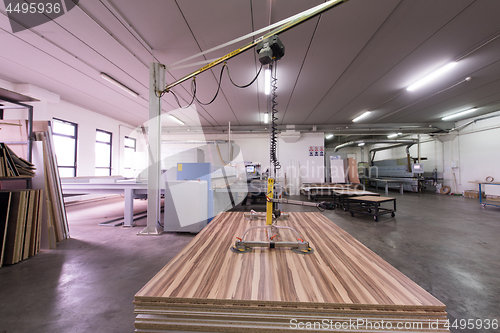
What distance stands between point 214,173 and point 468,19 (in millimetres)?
4753

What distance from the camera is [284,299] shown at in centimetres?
69

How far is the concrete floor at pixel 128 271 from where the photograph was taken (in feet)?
4.81

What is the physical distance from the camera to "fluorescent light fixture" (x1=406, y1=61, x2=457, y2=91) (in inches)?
147

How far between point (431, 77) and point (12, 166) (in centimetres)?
771

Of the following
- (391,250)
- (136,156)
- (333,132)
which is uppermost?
(333,132)

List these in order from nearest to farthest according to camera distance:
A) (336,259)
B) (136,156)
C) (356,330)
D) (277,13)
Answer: (356,330) < (336,259) < (277,13) < (136,156)

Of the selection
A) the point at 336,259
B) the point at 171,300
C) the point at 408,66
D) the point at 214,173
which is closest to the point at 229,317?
the point at 171,300

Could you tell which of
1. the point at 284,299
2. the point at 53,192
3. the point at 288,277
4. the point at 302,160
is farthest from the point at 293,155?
the point at 284,299

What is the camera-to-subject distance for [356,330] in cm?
65

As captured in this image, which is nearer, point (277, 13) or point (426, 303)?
point (426, 303)

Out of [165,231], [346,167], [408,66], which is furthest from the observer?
[346,167]

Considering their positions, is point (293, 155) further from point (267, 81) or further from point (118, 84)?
point (118, 84)

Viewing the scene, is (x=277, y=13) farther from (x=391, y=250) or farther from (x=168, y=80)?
(x=391, y=250)

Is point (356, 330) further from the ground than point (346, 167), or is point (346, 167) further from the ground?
point (346, 167)
